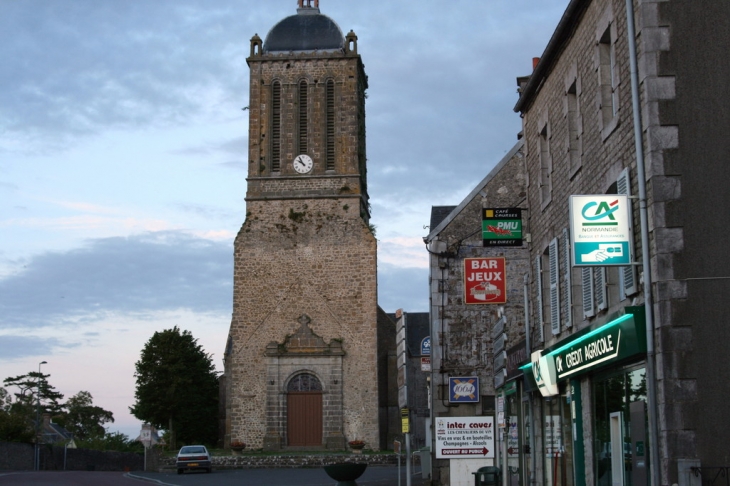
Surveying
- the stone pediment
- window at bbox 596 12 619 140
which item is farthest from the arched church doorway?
window at bbox 596 12 619 140

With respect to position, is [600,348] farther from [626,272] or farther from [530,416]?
[530,416]

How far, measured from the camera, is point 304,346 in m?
48.9

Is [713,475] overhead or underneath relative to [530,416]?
underneath

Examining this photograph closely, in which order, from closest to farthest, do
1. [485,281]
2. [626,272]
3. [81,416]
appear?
[626,272]
[485,281]
[81,416]

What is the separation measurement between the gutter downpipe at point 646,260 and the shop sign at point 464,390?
48.0ft

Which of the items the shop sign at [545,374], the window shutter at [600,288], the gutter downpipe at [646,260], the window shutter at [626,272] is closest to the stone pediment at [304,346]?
the shop sign at [545,374]

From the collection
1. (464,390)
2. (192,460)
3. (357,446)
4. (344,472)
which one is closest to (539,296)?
(344,472)

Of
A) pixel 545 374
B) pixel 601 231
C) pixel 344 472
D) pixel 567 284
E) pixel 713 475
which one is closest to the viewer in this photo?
pixel 713 475

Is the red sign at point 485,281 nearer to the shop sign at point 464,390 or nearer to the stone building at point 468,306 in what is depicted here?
the stone building at point 468,306

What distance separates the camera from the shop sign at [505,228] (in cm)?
1936

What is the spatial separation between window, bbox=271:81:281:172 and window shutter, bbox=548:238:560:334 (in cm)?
3525

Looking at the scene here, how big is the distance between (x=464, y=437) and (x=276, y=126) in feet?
117

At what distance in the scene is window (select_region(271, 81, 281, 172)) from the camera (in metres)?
51.6

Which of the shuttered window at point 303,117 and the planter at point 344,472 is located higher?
the shuttered window at point 303,117
